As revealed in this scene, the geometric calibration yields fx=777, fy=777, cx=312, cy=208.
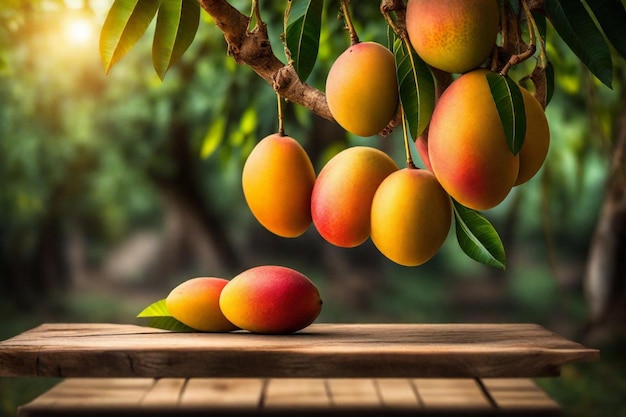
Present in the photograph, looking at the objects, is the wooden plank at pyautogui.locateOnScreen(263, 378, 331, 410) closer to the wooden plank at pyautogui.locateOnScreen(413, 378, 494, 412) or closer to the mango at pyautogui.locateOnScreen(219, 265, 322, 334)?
the wooden plank at pyautogui.locateOnScreen(413, 378, 494, 412)

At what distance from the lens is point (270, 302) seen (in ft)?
2.67

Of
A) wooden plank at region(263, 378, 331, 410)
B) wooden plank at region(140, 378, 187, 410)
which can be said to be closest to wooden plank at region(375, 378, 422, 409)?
wooden plank at region(263, 378, 331, 410)

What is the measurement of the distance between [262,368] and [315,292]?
17 centimetres

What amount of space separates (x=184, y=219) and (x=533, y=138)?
16.9 ft

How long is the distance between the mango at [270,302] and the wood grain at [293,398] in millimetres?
411

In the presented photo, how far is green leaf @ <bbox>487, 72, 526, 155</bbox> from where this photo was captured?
57cm

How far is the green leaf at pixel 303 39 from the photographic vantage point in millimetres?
655

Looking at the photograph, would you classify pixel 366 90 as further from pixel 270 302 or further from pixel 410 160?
pixel 270 302

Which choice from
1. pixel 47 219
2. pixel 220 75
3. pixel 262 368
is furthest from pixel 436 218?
pixel 47 219

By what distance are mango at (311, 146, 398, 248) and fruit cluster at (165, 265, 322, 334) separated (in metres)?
0.13

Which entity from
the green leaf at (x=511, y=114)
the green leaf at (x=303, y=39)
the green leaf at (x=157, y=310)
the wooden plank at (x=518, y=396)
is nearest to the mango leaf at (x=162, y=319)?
the green leaf at (x=157, y=310)

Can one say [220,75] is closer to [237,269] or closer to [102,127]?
[102,127]

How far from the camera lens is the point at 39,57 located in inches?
→ 159

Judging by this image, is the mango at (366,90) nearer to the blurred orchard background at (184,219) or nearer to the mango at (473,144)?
the mango at (473,144)
